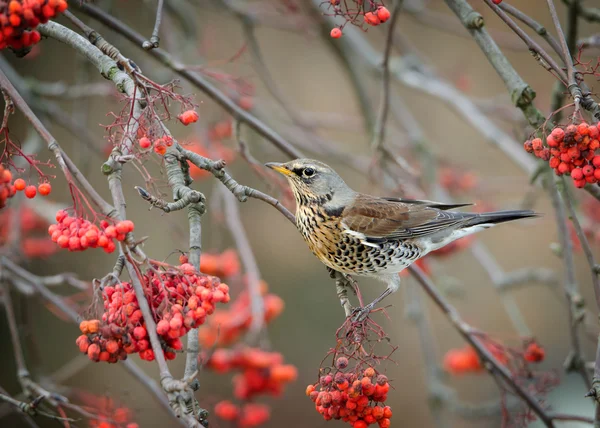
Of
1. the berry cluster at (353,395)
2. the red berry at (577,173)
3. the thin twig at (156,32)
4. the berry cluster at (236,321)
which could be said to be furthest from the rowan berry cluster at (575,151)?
the berry cluster at (236,321)

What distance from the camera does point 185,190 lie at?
6.68 ft

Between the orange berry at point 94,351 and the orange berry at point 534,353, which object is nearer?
the orange berry at point 94,351

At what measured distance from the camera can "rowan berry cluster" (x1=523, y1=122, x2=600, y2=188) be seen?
1.98 metres

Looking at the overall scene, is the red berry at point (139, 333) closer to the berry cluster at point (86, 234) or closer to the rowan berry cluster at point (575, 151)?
the berry cluster at point (86, 234)

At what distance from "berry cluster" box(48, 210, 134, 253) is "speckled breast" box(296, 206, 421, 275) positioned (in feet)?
5.12

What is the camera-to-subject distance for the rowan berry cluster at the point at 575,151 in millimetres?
1982

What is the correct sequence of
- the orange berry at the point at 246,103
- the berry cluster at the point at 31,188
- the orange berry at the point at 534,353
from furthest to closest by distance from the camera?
the orange berry at the point at 246,103, the orange berry at the point at 534,353, the berry cluster at the point at 31,188

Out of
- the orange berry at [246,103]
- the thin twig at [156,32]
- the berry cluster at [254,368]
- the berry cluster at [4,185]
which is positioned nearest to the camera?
the berry cluster at [4,185]

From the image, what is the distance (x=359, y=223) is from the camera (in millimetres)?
3412

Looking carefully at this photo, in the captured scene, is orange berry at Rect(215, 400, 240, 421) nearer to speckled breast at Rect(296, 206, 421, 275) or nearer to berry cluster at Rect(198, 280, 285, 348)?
berry cluster at Rect(198, 280, 285, 348)

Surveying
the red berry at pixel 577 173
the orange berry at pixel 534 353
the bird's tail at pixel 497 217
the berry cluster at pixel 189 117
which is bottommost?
the orange berry at pixel 534 353

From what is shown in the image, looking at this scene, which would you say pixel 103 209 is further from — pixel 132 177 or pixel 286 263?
pixel 286 263

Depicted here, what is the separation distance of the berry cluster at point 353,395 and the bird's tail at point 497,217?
1642 millimetres

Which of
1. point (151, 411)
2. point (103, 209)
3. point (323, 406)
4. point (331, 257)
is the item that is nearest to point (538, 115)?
point (331, 257)
